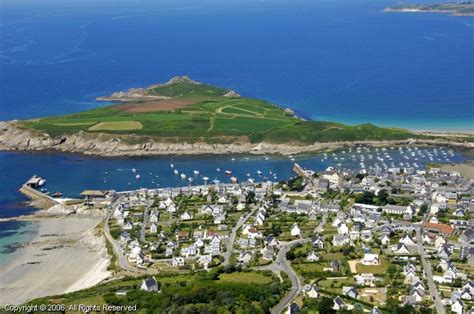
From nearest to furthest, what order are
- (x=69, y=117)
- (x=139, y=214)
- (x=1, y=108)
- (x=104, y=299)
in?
1. (x=104, y=299)
2. (x=139, y=214)
3. (x=69, y=117)
4. (x=1, y=108)

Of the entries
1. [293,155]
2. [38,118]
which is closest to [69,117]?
[38,118]

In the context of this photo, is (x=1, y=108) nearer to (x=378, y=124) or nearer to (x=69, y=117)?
(x=69, y=117)

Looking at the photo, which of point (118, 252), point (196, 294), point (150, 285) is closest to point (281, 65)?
point (118, 252)

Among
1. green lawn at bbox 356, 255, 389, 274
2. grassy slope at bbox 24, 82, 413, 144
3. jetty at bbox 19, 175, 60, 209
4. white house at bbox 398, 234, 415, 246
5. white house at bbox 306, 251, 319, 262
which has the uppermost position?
grassy slope at bbox 24, 82, 413, 144

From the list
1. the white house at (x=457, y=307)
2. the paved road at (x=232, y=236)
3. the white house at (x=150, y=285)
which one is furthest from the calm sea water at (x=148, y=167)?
the white house at (x=457, y=307)

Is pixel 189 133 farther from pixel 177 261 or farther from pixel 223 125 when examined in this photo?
pixel 177 261

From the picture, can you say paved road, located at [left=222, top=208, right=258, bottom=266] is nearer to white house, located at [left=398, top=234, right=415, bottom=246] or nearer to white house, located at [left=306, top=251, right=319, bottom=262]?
white house, located at [left=306, top=251, right=319, bottom=262]

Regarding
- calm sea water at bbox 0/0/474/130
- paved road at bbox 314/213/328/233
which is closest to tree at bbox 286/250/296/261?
paved road at bbox 314/213/328/233
